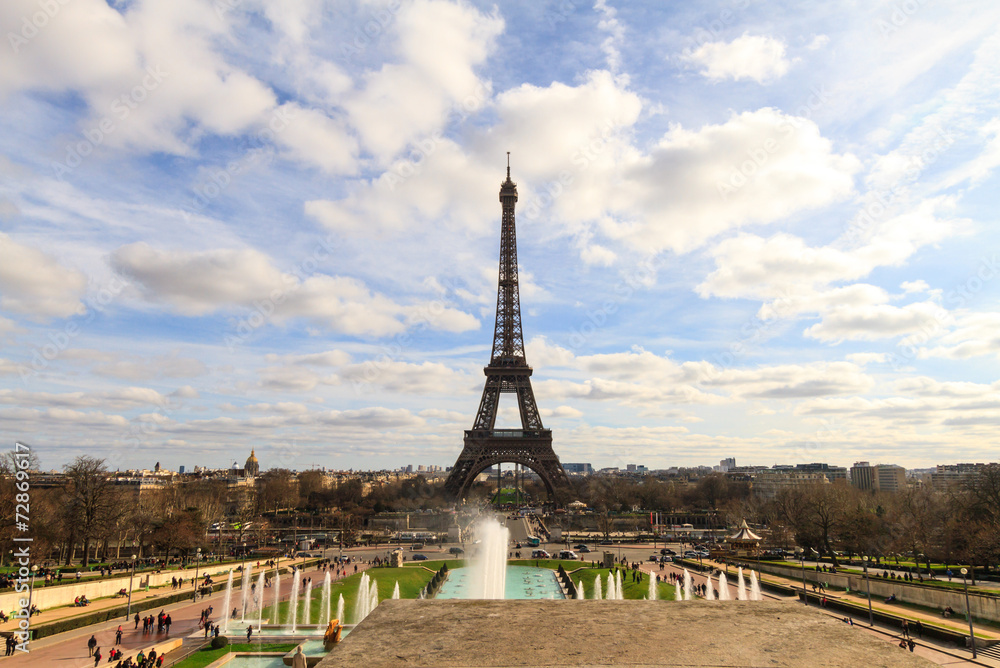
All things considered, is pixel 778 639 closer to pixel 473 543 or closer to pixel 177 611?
pixel 177 611

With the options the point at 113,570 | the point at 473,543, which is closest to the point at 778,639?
the point at 113,570

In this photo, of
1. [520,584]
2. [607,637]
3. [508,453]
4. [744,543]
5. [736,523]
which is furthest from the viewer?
[508,453]

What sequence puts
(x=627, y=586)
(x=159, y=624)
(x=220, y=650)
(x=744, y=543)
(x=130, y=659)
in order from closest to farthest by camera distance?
(x=130, y=659) < (x=220, y=650) < (x=159, y=624) < (x=627, y=586) < (x=744, y=543)

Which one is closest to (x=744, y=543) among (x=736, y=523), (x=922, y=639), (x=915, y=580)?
(x=915, y=580)

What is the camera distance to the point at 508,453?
308 feet

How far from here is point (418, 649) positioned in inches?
177

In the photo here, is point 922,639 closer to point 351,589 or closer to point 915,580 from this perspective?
point 915,580

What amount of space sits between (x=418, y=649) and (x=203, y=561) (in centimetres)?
6459

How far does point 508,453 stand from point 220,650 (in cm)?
6857

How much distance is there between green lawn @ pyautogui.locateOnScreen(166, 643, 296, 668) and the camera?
24834 millimetres

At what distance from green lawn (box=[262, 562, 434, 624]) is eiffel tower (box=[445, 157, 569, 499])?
137 ft

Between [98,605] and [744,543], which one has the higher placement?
[744,543]

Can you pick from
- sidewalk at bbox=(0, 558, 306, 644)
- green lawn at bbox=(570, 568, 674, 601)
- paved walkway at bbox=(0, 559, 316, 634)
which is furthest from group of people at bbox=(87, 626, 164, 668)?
green lawn at bbox=(570, 568, 674, 601)

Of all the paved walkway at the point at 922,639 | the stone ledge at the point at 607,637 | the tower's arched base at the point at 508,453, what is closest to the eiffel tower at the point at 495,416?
the tower's arched base at the point at 508,453
